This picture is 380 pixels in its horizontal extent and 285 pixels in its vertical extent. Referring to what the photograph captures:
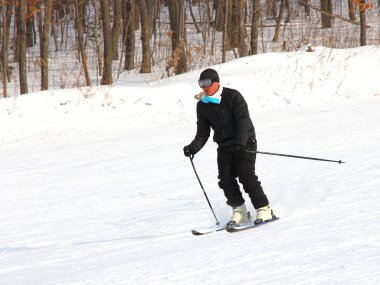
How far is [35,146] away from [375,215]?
27.4 feet

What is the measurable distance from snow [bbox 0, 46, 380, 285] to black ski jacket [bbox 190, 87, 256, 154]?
0.82 m

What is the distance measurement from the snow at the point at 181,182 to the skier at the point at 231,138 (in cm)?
39

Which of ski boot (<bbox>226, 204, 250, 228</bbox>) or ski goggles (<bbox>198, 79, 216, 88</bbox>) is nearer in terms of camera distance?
ski goggles (<bbox>198, 79, 216, 88</bbox>)

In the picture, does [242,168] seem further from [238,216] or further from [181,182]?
[181,182]

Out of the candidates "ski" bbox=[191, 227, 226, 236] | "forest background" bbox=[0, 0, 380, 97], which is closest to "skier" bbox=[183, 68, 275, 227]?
"ski" bbox=[191, 227, 226, 236]

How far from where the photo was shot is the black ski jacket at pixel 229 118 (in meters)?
5.83

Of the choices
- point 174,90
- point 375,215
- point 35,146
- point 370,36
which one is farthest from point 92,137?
point 370,36

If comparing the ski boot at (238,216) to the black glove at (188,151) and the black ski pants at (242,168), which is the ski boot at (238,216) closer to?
the black ski pants at (242,168)

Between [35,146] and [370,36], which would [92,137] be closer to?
[35,146]

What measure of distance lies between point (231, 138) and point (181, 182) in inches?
113

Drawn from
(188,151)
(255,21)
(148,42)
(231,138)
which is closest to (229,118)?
(231,138)

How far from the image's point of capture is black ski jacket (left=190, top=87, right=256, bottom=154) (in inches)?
229

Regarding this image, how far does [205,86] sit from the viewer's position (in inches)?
232

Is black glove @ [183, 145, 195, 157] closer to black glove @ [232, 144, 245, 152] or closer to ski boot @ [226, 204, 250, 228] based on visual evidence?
black glove @ [232, 144, 245, 152]
